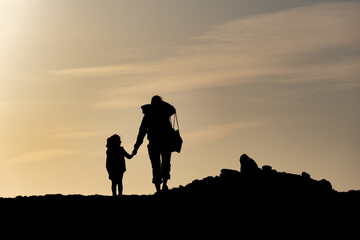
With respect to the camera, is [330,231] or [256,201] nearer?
[330,231]

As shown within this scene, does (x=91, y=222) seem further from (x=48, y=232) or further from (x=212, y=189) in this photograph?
(x=212, y=189)

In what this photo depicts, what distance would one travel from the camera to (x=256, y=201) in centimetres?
2377

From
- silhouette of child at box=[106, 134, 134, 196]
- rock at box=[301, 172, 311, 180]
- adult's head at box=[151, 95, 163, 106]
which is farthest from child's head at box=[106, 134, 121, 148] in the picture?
rock at box=[301, 172, 311, 180]

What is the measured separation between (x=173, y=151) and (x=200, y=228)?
21.6ft

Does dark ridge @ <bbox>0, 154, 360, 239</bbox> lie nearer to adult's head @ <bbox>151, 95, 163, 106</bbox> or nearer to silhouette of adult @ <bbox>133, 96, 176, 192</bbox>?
silhouette of adult @ <bbox>133, 96, 176, 192</bbox>

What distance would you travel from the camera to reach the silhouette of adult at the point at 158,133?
27125mm

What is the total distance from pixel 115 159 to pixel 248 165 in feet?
16.6

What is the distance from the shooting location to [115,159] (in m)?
29.9

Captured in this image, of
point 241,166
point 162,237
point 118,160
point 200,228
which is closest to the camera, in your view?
point 162,237

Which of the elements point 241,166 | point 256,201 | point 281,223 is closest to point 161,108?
point 241,166

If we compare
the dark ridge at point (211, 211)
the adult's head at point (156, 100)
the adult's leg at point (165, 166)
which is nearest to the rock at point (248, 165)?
the dark ridge at point (211, 211)

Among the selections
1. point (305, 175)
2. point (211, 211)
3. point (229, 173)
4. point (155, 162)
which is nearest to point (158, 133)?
point (155, 162)

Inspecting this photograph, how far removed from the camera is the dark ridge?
2080 cm

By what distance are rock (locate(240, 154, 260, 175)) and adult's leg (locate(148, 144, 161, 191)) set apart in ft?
7.69
